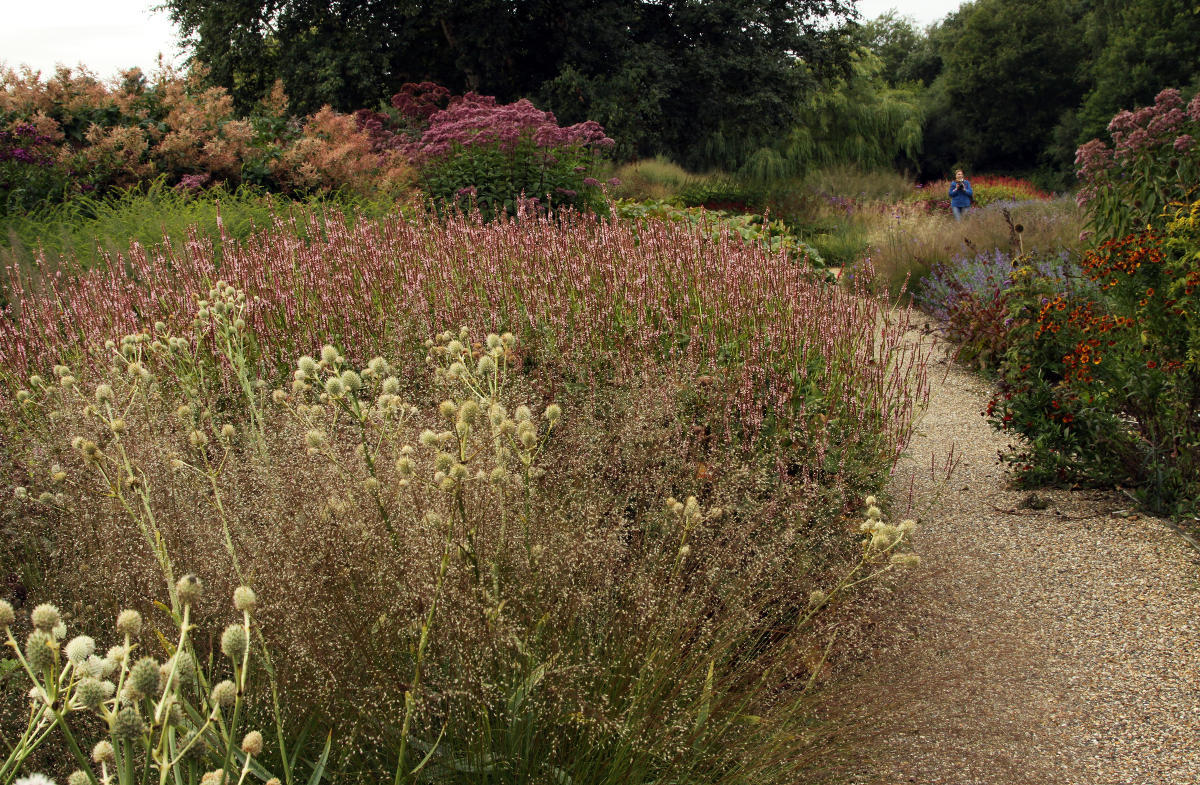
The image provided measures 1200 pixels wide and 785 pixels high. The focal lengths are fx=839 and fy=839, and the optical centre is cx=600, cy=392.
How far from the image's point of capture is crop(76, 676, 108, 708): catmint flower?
35.4 inches

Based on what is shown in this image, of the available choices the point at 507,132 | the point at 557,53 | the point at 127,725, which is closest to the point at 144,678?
the point at 127,725

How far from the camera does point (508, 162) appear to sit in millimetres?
8914

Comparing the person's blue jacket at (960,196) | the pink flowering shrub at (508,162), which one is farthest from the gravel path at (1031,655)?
the person's blue jacket at (960,196)

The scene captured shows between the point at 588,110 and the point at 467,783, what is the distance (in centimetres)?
1582

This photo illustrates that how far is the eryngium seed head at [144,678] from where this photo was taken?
35.4 inches

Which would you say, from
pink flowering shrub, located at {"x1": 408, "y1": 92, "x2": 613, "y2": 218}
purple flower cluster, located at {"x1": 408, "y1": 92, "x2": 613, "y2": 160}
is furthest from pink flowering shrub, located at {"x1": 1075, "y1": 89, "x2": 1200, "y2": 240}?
purple flower cluster, located at {"x1": 408, "y1": 92, "x2": 613, "y2": 160}

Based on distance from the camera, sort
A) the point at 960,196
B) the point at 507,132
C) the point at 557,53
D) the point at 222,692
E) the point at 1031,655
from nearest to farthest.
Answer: the point at 222,692 → the point at 1031,655 → the point at 507,132 → the point at 960,196 → the point at 557,53

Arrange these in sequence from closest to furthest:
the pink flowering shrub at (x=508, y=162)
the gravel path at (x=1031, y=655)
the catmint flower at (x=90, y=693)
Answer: the catmint flower at (x=90, y=693) < the gravel path at (x=1031, y=655) < the pink flowering shrub at (x=508, y=162)

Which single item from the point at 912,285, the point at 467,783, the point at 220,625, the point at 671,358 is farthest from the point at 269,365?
the point at 912,285

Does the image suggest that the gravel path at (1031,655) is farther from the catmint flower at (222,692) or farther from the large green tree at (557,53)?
the large green tree at (557,53)

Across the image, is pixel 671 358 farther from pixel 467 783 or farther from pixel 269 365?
pixel 467 783

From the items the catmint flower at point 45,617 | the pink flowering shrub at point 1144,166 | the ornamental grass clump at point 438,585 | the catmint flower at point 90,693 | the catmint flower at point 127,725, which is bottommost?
the ornamental grass clump at point 438,585

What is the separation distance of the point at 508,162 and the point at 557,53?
10389 millimetres

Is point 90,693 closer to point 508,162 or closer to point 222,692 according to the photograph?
point 222,692
